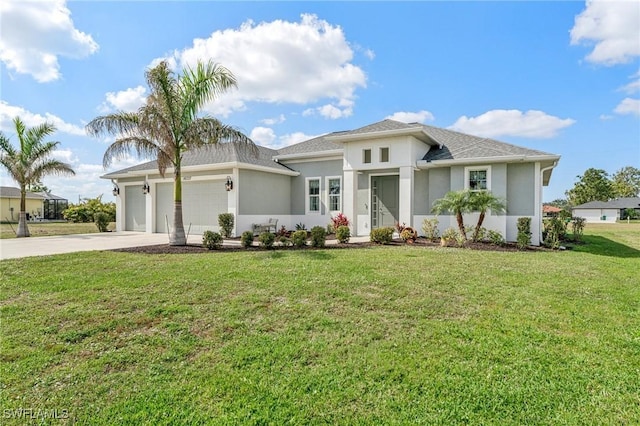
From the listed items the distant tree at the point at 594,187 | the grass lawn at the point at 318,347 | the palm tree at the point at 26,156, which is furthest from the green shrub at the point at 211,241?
the distant tree at the point at 594,187

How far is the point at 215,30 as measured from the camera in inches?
495

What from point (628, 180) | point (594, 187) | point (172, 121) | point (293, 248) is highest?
point (628, 180)

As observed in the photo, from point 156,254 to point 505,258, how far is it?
1017cm

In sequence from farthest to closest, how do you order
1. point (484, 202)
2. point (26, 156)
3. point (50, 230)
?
point (50, 230) → point (26, 156) → point (484, 202)

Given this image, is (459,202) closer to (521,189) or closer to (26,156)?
(521,189)

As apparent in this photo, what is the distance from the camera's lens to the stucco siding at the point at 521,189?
12766 mm

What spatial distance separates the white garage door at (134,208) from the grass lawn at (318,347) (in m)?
12.7

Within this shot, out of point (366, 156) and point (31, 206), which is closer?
point (366, 156)

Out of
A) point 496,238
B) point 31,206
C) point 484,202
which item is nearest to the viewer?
point 484,202

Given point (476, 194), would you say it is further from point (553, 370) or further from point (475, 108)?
point (475, 108)

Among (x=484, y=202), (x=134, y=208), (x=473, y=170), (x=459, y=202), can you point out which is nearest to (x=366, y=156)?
(x=473, y=170)

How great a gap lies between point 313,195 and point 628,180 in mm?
89052

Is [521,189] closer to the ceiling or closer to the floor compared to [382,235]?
closer to the ceiling

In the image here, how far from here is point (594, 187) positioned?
207ft
